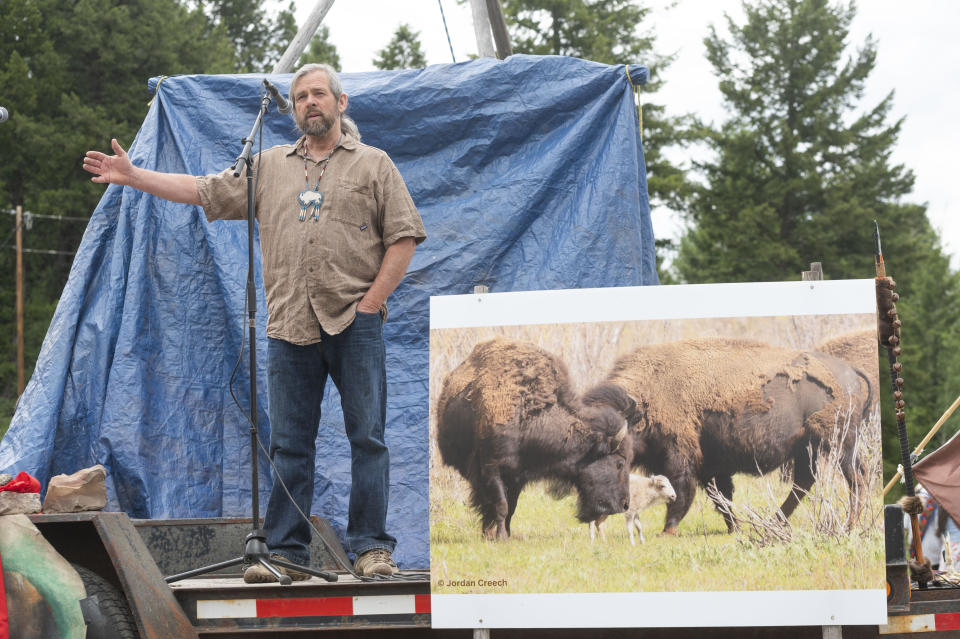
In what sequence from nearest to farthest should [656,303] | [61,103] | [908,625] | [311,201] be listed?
1. [656,303]
2. [908,625]
3. [311,201]
4. [61,103]

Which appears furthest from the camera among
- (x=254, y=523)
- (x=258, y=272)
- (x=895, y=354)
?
(x=258, y=272)

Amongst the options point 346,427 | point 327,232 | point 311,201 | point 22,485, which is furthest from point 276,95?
point 22,485

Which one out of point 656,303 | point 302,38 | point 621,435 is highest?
point 302,38

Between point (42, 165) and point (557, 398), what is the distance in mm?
24071

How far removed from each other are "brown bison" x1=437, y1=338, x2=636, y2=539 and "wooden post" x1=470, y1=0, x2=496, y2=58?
2963mm

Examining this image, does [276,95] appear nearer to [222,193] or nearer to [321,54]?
[222,193]

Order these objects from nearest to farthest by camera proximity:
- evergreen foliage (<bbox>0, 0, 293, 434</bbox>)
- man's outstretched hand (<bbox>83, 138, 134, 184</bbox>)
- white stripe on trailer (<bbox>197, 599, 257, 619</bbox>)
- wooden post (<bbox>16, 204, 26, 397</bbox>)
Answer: white stripe on trailer (<bbox>197, 599, 257, 619</bbox>), man's outstretched hand (<bbox>83, 138, 134, 184</bbox>), wooden post (<bbox>16, 204, 26, 397</bbox>), evergreen foliage (<bbox>0, 0, 293, 434</bbox>)

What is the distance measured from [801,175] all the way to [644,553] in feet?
79.9

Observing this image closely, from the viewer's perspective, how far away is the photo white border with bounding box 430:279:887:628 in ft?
8.61

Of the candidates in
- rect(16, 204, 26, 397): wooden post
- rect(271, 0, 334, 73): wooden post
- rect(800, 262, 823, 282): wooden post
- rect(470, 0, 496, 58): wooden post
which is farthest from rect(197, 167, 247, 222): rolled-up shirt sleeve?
rect(16, 204, 26, 397): wooden post

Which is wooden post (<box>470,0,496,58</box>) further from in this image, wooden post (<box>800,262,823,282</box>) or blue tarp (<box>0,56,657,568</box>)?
wooden post (<box>800,262,823,282</box>)

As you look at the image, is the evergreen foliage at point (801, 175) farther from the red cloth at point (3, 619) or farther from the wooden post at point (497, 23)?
the red cloth at point (3, 619)

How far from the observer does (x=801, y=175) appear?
2556cm

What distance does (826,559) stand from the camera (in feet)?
8.66
